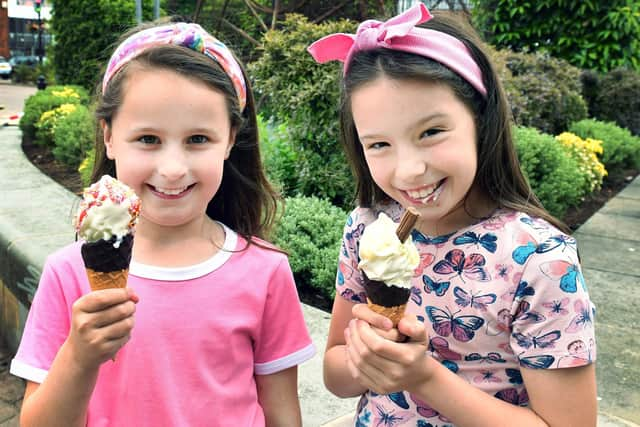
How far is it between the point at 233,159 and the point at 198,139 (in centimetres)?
43

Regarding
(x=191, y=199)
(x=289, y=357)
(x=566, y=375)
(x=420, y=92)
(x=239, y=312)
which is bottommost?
(x=289, y=357)

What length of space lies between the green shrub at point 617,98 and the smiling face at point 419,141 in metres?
11.1

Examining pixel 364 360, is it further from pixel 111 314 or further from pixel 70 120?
pixel 70 120

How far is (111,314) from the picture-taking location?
1.36m

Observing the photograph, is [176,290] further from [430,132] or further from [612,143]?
[612,143]

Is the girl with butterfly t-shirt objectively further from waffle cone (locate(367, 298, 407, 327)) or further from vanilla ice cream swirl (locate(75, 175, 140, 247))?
vanilla ice cream swirl (locate(75, 175, 140, 247))

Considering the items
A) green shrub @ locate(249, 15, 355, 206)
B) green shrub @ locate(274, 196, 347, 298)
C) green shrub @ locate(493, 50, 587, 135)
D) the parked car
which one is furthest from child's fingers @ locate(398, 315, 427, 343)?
the parked car

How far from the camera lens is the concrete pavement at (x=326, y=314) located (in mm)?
2773

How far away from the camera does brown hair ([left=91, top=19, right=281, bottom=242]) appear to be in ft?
5.73

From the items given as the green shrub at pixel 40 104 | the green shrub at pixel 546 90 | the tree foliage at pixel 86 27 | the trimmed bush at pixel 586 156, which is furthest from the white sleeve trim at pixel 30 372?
the tree foliage at pixel 86 27

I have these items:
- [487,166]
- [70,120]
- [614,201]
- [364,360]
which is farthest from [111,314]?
[614,201]

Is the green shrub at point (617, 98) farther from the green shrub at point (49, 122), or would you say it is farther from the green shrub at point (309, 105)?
the green shrub at point (49, 122)

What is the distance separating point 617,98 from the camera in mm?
11477

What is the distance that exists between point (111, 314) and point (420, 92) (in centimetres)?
88
